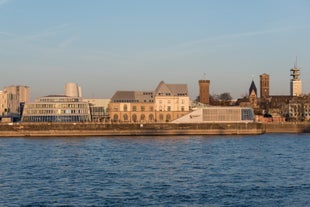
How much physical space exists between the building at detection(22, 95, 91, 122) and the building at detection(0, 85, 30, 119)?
30222mm

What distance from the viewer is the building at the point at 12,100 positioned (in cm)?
17025

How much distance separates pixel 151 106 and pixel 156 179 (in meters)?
95.4

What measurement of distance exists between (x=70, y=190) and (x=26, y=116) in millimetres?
94308

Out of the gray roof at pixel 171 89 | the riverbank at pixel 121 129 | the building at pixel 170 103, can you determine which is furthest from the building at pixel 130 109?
the riverbank at pixel 121 129

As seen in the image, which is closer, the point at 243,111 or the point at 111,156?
the point at 111,156

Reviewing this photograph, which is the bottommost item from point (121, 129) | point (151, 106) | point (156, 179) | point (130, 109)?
point (156, 179)

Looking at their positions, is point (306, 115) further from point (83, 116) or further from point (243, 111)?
point (83, 116)

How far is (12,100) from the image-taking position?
17512cm

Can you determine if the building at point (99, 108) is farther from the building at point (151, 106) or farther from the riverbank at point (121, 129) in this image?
the riverbank at point (121, 129)

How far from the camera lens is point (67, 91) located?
152m

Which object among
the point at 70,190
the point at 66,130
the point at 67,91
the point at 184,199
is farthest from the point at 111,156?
the point at 67,91

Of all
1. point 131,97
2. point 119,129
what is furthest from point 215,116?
point 131,97

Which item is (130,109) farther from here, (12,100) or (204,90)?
(12,100)

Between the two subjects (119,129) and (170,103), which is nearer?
(119,129)
